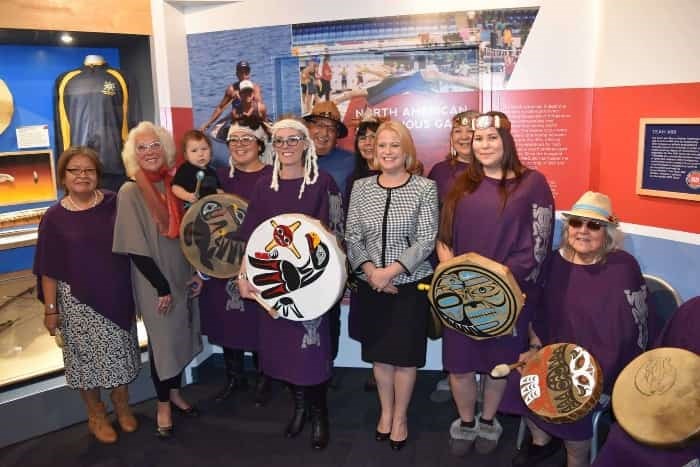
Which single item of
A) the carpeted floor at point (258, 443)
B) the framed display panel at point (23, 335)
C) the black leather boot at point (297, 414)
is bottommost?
the carpeted floor at point (258, 443)

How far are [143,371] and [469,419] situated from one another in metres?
2.11

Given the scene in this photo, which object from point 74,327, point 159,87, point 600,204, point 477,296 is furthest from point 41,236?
point 600,204

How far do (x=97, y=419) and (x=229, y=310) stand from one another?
0.96 m

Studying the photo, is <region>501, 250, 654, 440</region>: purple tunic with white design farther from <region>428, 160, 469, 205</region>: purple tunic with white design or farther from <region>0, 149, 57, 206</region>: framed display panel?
<region>0, 149, 57, 206</region>: framed display panel

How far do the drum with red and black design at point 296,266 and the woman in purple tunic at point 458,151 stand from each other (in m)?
0.90

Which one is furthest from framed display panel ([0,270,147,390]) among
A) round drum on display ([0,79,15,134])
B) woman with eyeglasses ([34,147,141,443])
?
round drum on display ([0,79,15,134])

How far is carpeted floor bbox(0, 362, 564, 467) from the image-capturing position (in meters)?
3.01

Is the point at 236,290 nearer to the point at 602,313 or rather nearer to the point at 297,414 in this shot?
the point at 297,414

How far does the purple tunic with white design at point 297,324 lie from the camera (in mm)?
2867

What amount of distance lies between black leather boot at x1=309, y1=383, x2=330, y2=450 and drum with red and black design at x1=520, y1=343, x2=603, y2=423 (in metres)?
1.14

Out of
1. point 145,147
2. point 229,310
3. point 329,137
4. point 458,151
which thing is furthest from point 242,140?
point 458,151

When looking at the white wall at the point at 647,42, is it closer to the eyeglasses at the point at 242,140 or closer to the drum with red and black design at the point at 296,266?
the drum with red and black design at the point at 296,266

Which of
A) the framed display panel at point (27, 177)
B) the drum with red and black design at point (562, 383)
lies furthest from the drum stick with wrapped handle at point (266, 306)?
the framed display panel at point (27, 177)

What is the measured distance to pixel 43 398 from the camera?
11.2 ft
